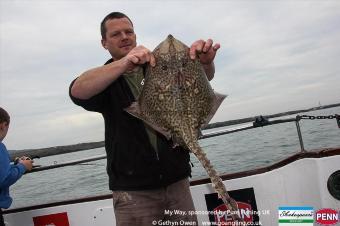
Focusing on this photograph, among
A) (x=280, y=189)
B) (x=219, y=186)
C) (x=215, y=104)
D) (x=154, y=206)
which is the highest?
(x=215, y=104)

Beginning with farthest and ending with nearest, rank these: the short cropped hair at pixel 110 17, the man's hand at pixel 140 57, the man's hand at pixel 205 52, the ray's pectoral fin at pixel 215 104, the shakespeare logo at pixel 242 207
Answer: the shakespeare logo at pixel 242 207
the short cropped hair at pixel 110 17
the ray's pectoral fin at pixel 215 104
the man's hand at pixel 205 52
the man's hand at pixel 140 57

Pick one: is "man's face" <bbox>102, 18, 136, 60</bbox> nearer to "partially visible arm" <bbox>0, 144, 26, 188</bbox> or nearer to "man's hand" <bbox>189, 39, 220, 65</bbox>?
"man's hand" <bbox>189, 39, 220, 65</bbox>

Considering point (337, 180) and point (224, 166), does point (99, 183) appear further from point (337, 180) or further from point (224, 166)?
point (337, 180)

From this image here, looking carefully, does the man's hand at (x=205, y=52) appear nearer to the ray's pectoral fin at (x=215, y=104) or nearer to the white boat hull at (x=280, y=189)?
the ray's pectoral fin at (x=215, y=104)

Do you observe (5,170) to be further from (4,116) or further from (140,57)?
(140,57)

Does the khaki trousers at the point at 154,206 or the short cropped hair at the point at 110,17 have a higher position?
the short cropped hair at the point at 110,17

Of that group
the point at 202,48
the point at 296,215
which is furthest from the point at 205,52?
the point at 296,215

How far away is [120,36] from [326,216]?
3357mm

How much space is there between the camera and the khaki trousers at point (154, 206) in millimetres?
3559

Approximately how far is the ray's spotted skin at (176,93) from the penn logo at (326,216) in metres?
2.59

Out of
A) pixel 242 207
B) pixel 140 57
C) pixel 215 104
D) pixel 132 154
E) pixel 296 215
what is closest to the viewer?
pixel 140 57

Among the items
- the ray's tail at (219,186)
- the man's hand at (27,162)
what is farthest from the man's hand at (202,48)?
the man's hand at (27,162)

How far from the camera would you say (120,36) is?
3.59 meters

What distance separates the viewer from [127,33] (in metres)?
3.62
